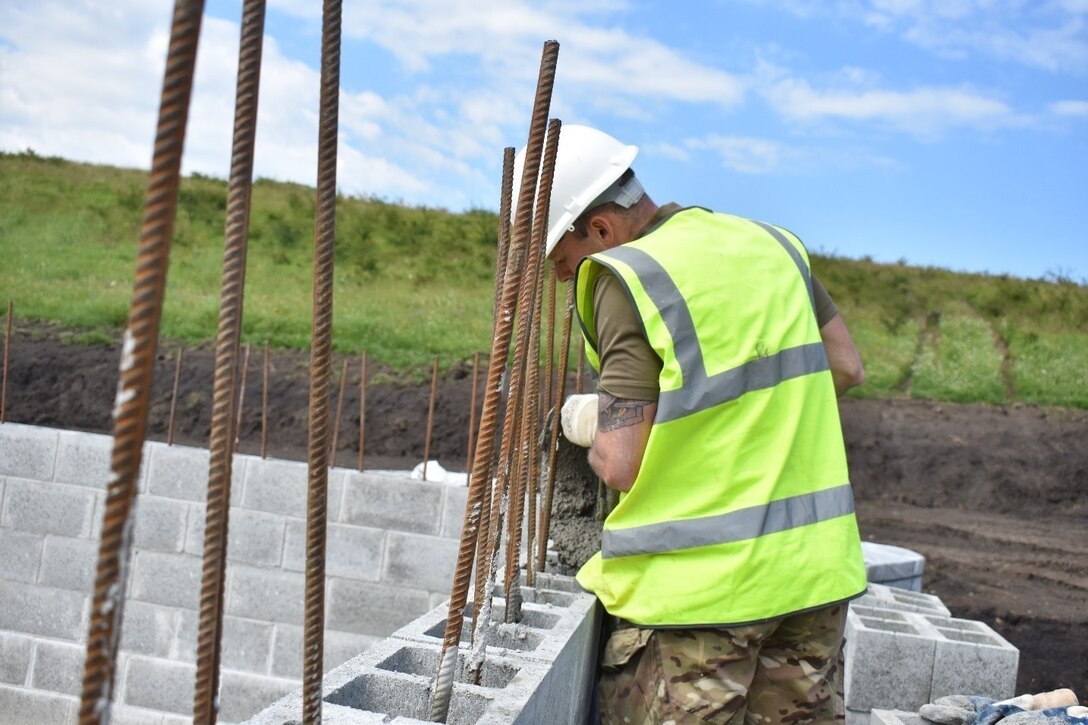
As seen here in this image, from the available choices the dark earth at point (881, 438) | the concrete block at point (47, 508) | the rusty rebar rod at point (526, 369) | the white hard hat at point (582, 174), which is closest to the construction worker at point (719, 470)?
the rusty rebar rod at point (526, 369)

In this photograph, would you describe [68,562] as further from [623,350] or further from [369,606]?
[623,350]

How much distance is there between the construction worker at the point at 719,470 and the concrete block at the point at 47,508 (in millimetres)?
4400

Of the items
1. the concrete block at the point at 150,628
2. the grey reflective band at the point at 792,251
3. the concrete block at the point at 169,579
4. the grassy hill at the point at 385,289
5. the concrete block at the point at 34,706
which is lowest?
the concrete block at the point at 34,706

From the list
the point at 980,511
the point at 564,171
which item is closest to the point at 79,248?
the point at 980,511

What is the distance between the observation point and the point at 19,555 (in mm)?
5859

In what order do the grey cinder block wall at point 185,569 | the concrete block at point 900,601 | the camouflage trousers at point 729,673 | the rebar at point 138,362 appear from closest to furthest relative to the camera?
the rebar at point 138,362, the camouflage trousers at point 729,673, the concrete block at point 900,601, the grey cinder block wall at point 185,569

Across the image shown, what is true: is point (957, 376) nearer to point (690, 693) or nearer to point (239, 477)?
point (239, 477)

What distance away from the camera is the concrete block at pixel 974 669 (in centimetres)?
357

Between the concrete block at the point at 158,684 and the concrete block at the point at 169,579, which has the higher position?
the concrete block at the point at 169,579

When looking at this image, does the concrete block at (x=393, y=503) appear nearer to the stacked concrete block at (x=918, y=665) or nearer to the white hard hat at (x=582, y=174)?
the stacked concrete block at (x=918, y=665)

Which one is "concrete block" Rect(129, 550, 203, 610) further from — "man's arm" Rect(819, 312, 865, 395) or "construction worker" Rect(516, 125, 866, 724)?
"man's arm" Rect(819, 312, 865, 395)

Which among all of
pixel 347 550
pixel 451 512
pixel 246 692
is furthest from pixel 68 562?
pixel 451 512

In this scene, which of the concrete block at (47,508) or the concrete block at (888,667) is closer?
the concrete block at (888,667)

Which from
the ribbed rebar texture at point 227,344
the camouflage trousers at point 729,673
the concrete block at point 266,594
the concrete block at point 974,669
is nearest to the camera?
the ribbed rebar texture at point 227,344
